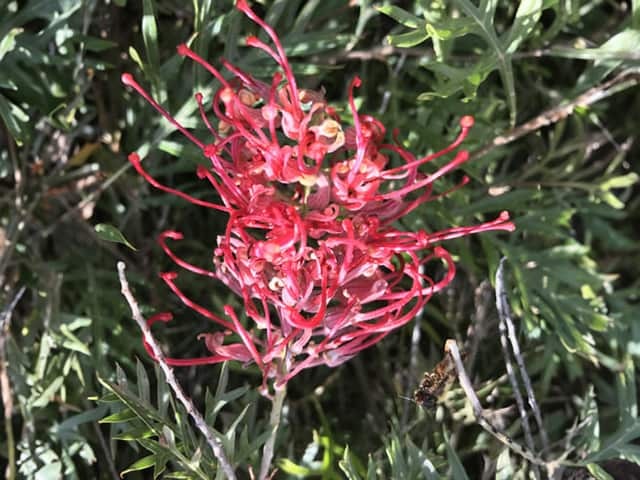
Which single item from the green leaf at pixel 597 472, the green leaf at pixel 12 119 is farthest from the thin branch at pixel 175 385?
the green leaf at pixel 597 472

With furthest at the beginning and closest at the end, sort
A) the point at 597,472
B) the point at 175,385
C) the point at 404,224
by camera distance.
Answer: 1. the point at 404,224
2. the point at 597,472
3. the point at 175,385

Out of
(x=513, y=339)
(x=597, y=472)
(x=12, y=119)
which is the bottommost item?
(x=597, y=472)

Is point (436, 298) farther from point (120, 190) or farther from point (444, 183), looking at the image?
point (120, 190)

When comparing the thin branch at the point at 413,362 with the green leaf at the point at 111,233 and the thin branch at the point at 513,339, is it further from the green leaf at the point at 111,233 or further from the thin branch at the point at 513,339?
the green leaf at the point at 111,233

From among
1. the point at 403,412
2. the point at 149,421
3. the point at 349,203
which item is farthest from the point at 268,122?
the point at 403,412

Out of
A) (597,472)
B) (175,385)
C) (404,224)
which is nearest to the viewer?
(175,385)

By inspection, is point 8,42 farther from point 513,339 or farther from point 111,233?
point 513,339

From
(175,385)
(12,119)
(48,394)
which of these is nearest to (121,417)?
(175,385)

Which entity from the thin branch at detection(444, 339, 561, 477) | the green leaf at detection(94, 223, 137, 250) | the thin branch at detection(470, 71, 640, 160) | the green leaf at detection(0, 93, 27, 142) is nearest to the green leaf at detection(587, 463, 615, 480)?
the thin branch at detection(444, 339, 561, 477)
